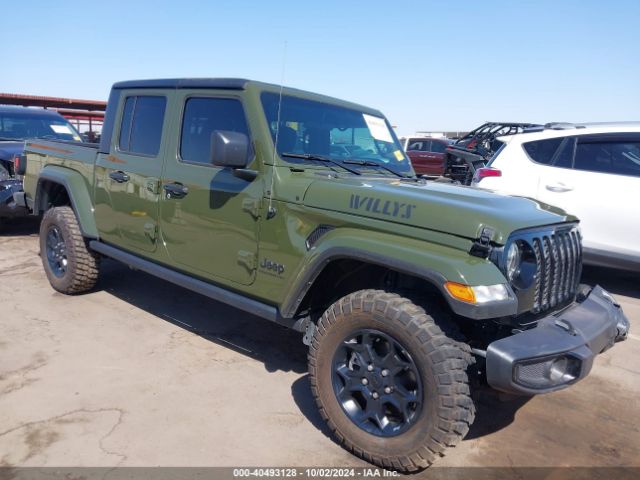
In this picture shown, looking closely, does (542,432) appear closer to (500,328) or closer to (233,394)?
(500,328)

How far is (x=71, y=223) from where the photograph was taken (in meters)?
4.74

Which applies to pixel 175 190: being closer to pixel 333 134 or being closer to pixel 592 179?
pixel 333 134

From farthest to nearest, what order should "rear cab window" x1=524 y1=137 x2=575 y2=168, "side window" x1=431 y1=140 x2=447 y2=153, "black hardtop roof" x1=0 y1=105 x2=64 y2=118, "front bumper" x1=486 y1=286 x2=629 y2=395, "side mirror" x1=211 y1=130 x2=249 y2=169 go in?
"side window" x1=431 y1=140 x2=447 y2=153 < "black hardtop roof" x1=0 y1=105 x2=64 y2=118 < "rear cab window" x1=524 y1=137 x2=575 y2=168 < "side mirror" x1=211 y1=130 x2=249 y2=169 < "front bumper" x1=486 y1=286 x2=629 y2=395

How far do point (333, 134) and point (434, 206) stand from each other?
1314mm

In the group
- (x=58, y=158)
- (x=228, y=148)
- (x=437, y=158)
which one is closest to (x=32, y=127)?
(x=58, y=158)

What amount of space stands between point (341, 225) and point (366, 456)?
1197 millimetres

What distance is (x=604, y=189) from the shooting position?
547 cm

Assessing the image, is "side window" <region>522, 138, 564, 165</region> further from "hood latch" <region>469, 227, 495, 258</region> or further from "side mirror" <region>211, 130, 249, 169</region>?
"side mirror" <region>211, 130, 249, 169</region>

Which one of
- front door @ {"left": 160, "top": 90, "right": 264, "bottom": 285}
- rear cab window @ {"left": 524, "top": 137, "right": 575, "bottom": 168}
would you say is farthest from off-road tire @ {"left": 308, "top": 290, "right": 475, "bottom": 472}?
rear cab window @ {"left": 524, "top": 137, "right": 575, "bottom": 168}

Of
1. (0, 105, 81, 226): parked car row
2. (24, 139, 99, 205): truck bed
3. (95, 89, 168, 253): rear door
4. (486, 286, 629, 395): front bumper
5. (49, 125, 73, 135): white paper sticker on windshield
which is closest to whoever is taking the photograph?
(486, 286, 629, 395): front bumper

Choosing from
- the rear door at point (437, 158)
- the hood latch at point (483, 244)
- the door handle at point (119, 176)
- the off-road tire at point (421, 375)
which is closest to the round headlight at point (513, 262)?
the hood latch at point (483, 244)

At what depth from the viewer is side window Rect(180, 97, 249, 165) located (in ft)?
11.2

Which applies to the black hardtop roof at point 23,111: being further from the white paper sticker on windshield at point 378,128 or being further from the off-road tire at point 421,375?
the off-road tire at point 421,375

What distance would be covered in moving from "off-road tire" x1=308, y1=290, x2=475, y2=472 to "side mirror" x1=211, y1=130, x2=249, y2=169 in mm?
1046
